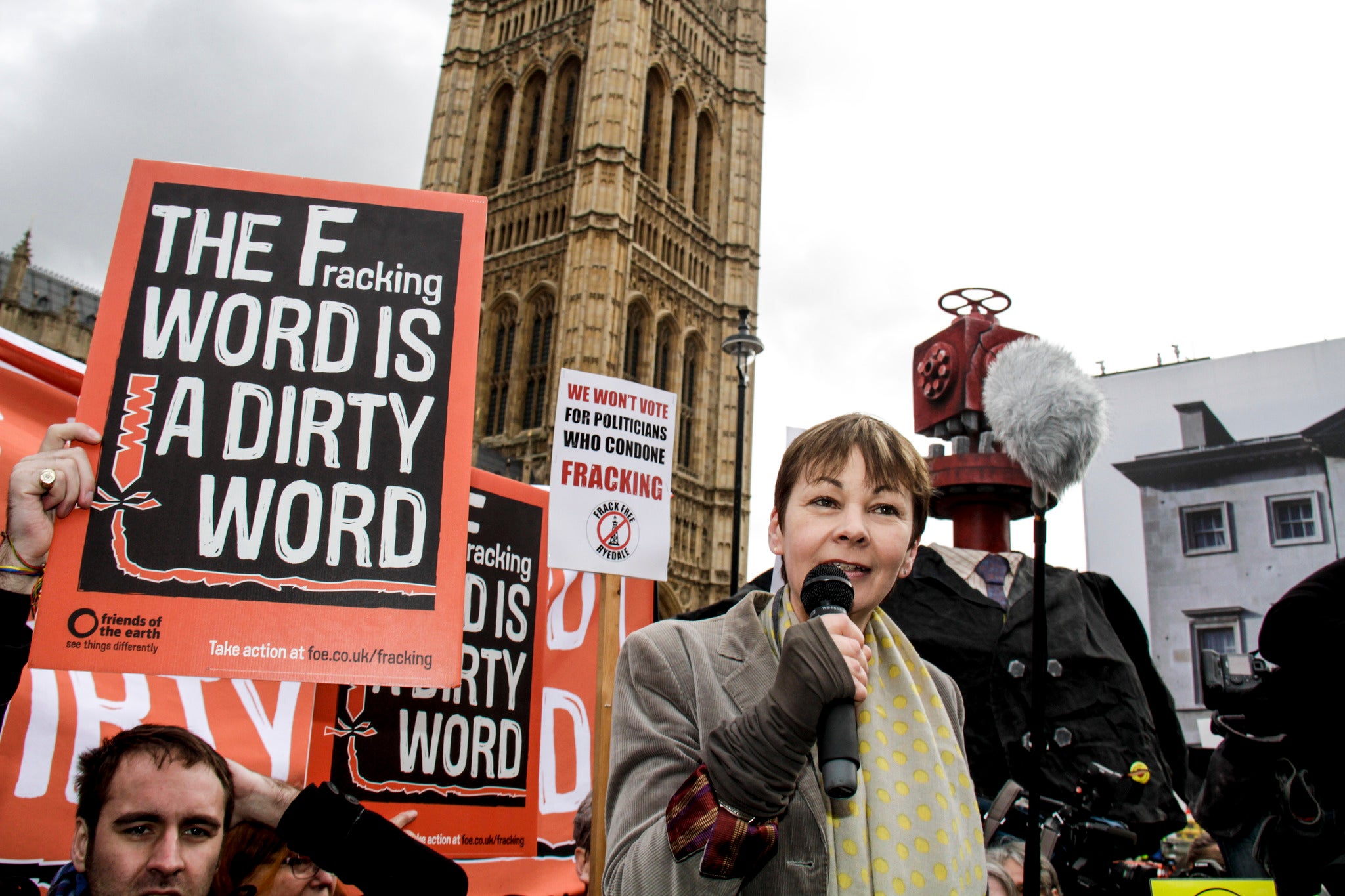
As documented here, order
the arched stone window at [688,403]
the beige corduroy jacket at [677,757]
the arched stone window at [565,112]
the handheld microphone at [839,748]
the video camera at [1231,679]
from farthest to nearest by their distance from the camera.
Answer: the arched stone window at [565,112], the arched stone window at [688,403], the video camera at [1231,679], the beige corduroy jacket at [677,757], the handheld microphone at [839,748]

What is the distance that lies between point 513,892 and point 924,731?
2.43m

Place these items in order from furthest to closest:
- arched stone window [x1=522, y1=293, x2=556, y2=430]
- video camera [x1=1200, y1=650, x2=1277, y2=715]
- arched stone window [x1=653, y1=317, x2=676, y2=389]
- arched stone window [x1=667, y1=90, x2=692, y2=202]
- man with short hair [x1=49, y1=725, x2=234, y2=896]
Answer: arched stone window [x1=667, y1=90, x2=692, y2=202] → arched stone window [x1=653, y1=317, x2=676, y2=389] → arched stone window [x1=522, y1=293, x2=556, y2=430] → video camera [x1=1200, y1=650, x2=1277, y2=715] → man with short hair [x1=49, y1=725, x2=234, y2=896]

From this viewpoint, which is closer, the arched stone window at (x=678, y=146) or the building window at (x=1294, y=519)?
the building window at (x=1294, y=519)

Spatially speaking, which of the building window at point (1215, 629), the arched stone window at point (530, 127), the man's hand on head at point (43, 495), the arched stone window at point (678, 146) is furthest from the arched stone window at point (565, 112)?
the man's hand on head at point (43, 495)

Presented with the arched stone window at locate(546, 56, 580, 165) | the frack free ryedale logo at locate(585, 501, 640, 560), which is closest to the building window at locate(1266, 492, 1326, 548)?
the frack free ryedale logo at locate(585, 501, 640, 560)

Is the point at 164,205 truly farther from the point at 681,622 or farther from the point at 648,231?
the point at 648,231

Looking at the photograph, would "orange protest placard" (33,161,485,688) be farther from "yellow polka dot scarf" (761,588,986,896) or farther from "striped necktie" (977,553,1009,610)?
"striped necktie" (977,553,1009,610)

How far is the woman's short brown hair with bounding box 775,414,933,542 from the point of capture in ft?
4.90

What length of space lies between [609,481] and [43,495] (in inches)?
82.6

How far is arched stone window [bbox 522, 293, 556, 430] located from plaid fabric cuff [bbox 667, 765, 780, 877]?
32.2 metres

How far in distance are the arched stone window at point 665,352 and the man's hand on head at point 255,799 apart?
33.0m

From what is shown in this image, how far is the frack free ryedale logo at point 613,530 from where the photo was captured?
3631 mm

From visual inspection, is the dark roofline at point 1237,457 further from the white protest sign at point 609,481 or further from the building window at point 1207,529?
the white protest sign at point 609,481

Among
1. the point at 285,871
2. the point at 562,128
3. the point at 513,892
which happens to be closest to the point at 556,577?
the point at 513,892
